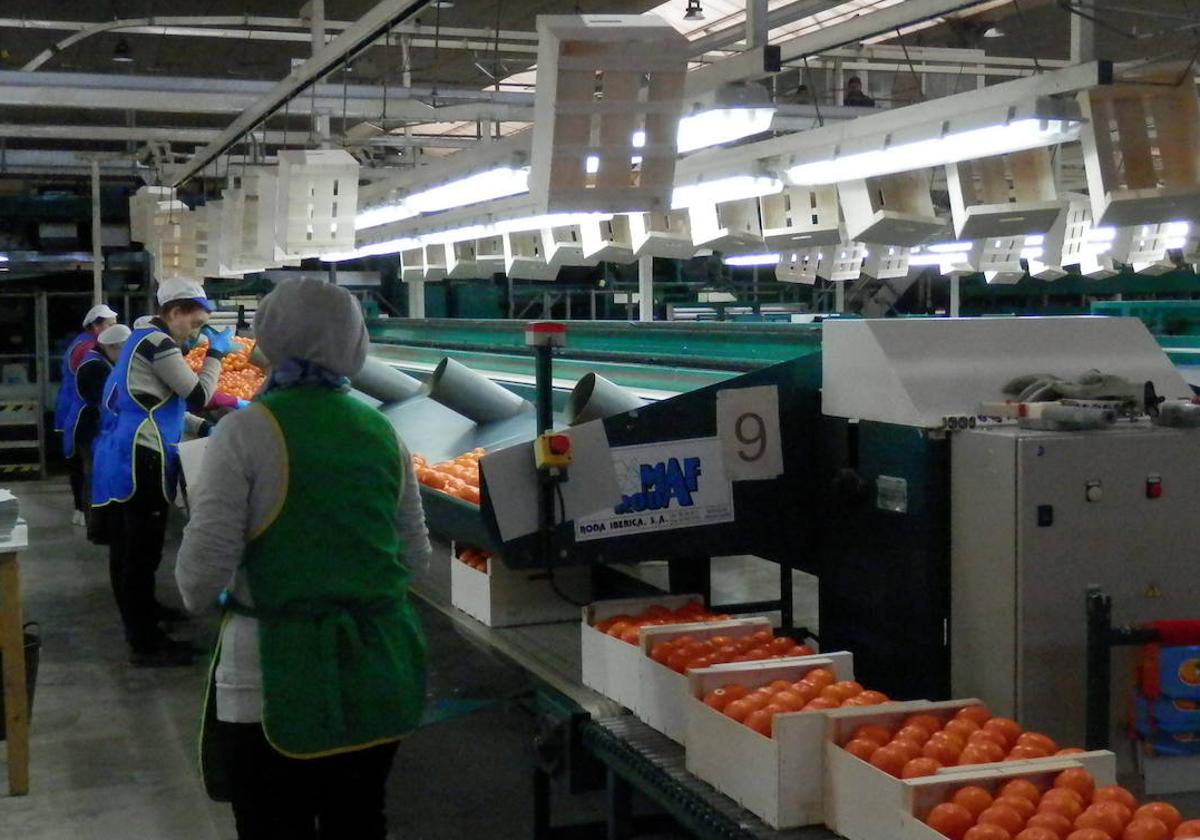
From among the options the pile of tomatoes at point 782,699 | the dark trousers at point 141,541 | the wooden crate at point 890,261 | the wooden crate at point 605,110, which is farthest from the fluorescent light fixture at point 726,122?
the wooden crate at point 890,261

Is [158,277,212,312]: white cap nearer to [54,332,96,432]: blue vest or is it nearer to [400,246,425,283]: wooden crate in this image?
[54,332,96,432]: blue vest

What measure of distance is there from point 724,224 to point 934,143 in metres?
2.76

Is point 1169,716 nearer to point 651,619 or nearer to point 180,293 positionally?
point 651,619

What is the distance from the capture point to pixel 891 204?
6.16 metres

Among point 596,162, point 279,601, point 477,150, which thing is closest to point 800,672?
point 279,601

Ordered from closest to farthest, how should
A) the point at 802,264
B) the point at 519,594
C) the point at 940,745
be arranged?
the point at 940,745, the point at 519,594, the point at 802,264

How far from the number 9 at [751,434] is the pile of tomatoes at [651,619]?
45 cm

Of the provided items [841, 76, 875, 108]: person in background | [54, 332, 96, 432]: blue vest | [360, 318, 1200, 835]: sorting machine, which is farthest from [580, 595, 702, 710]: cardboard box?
[841, 76, 875, 108]: person in background

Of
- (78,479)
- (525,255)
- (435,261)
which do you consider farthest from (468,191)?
(78,479)

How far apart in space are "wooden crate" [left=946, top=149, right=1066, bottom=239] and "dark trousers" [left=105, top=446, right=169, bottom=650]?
3898mm

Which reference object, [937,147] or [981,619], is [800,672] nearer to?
[981,619]

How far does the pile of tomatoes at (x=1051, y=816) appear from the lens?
2.22 metres

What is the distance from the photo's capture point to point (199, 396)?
659 centimetres

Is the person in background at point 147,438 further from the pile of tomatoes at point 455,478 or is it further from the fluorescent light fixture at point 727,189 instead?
the fluorescent light fixture at point 727,189
